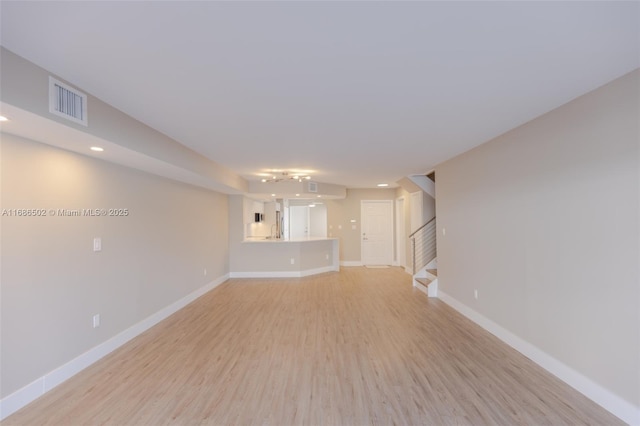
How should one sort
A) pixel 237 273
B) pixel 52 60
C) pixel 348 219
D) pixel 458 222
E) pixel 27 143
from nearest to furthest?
pixel 52 60
pixel 27 143
pixel 458 222
pixel 237 273
pixel 348 219

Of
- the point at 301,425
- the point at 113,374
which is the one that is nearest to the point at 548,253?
the point at 301,425

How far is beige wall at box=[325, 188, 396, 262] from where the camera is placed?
9.83 metres

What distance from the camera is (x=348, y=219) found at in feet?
A: 32.4

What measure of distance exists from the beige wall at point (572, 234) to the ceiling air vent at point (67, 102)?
4062 mm

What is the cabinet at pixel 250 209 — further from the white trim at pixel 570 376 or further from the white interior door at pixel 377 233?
the white trim at pixel 570 376

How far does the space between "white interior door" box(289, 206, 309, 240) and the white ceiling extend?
8.81 m

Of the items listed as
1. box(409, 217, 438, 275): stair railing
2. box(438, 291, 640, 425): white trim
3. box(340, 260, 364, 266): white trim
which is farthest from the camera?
box(340, 260, 364, 266): white trim

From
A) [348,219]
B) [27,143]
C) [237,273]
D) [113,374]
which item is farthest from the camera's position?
[348,219]

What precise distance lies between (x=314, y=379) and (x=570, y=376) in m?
2.29

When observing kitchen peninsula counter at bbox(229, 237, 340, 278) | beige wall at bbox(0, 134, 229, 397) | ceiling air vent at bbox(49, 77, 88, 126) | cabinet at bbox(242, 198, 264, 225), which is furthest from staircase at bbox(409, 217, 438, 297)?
ceiling air vent at bbox(49, 77, 88, 126)

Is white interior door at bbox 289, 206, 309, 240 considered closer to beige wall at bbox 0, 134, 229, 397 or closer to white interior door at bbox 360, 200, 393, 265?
white interior door at bbox 360, 200, 393, 265

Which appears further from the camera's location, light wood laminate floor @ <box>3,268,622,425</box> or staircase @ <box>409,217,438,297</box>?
staircase @ <box>409,217,438,297</box>

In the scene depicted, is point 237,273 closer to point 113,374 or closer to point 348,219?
point 348,219

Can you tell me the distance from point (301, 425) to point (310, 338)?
162cm
